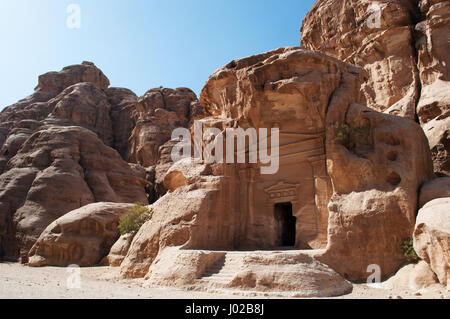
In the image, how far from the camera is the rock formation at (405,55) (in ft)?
74.2

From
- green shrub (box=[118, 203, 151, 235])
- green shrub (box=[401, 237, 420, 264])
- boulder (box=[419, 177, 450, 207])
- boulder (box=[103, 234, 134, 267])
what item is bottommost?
boulder (box=[103, 234, 134, 267])

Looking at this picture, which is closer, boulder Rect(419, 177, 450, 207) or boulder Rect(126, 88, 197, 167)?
boulder Rect(419, 177, 450, 207)

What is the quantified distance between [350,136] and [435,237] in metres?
5.59

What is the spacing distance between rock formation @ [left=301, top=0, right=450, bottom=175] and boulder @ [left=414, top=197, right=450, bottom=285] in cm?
1071

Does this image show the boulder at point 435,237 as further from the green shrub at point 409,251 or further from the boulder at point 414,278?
the green shrub at point 409,251

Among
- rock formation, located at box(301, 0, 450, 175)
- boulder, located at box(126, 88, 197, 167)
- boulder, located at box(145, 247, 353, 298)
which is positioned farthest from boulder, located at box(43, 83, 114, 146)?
boulder, located at box(145, 247, 353, 298)

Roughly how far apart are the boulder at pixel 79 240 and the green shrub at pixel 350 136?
47.5 feet

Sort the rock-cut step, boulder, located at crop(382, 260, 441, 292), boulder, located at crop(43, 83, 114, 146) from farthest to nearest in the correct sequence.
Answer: boulder, located at crop(43, 83, 114, 146)
the rock-cut step
boulder, located at crop(382, 260, 441, 292)

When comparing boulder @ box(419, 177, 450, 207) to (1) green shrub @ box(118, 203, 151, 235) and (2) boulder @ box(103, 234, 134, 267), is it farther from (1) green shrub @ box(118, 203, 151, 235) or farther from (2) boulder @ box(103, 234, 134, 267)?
(2) boulder @ box(103, 234, 134, 267)

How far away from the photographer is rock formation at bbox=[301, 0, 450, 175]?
22.6m

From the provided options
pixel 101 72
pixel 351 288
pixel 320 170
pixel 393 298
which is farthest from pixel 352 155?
pixel 101 72

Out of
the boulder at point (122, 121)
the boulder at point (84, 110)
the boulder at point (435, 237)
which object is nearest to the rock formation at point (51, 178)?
the boulder at point (84, 110)
